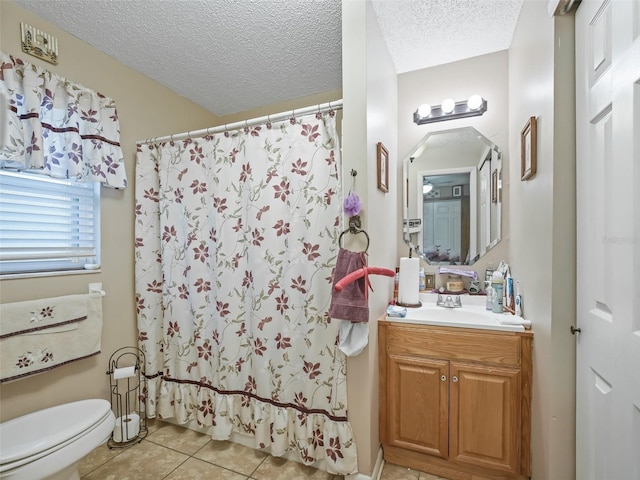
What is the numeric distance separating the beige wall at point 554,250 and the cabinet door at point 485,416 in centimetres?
10

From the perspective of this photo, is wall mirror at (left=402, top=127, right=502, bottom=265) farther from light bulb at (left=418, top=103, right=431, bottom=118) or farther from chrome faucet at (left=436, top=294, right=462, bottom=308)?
chrome faucet at (left=436, top=294, right=462, bottom=308)

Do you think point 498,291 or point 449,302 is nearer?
point 498,291

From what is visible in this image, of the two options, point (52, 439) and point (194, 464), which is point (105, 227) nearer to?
point (52, 439)

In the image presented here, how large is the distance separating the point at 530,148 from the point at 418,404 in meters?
1.46

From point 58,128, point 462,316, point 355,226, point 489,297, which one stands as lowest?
point 462,316

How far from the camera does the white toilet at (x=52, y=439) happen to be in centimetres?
112

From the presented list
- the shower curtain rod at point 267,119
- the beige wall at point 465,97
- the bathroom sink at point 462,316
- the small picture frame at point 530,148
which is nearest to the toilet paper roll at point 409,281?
the bathroom sink at point 462,316

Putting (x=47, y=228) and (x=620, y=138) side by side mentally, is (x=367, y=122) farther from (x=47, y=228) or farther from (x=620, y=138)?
(x=47, y=228)

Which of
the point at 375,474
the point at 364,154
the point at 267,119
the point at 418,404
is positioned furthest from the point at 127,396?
the point at 364,154

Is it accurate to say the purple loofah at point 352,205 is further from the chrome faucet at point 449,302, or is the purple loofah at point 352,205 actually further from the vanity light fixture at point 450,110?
the vanity light fixture at point 450,110

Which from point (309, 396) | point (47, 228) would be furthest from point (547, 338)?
point (47, 228)

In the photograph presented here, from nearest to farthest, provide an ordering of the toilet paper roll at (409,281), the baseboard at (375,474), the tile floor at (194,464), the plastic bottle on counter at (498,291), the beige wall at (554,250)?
the beige wall at (554,250), the baseboard at (375,474), the tile floor at (194,464), the plastic bottle on counter at (498,291), the toilet paper roll at (409,281)

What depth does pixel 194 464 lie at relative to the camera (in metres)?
1.62

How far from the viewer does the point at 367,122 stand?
4.59 ft
